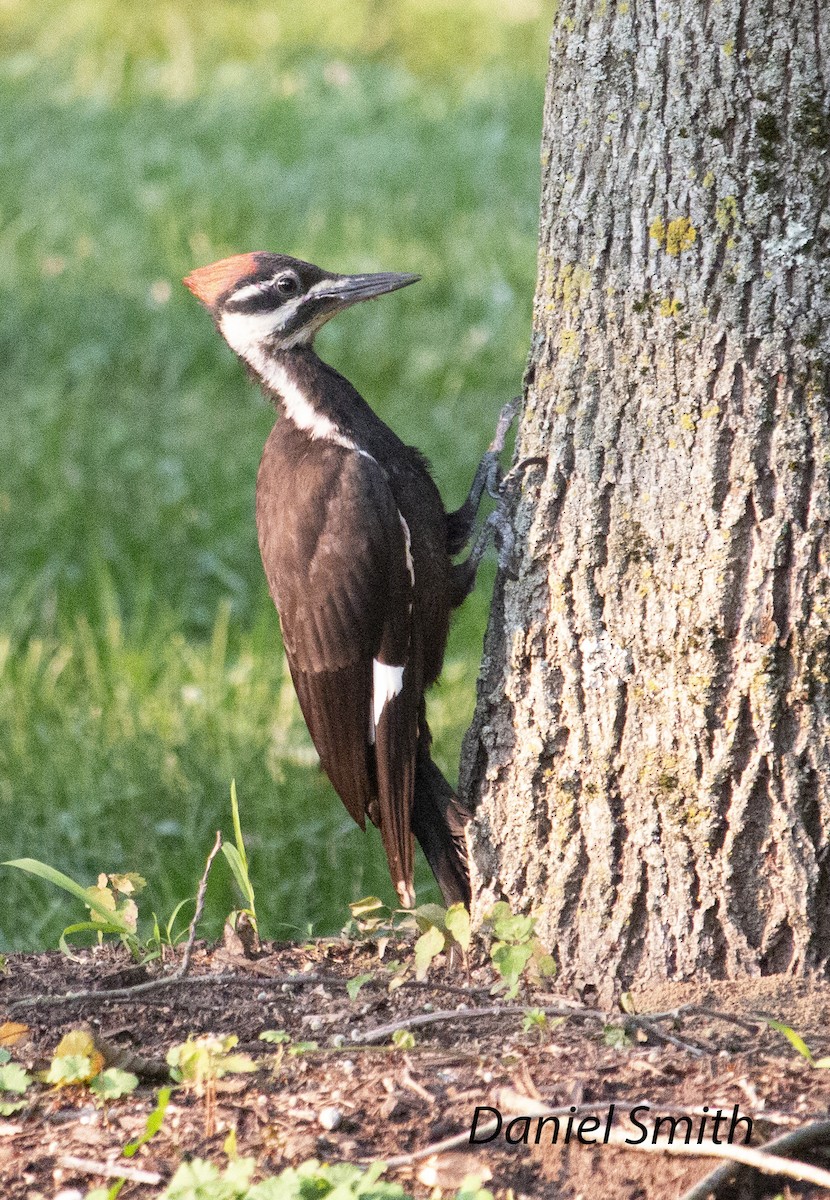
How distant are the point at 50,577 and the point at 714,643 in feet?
11.7

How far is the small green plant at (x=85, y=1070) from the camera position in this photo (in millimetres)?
2516

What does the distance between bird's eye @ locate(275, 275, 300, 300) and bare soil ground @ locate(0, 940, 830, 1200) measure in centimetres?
169

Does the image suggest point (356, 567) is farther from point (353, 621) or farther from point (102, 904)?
point (102, 904)

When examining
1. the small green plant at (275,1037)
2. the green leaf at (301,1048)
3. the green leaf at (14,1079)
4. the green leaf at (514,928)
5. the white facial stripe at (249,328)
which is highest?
the white facial stripe at (249,328)

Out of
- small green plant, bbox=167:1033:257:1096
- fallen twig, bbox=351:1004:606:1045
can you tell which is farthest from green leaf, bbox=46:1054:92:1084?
fallen twig, bbox=351:1004:606:1045

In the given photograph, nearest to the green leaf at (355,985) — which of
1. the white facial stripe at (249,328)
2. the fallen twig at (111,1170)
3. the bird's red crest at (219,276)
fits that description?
the fallen twig at (111,1170)

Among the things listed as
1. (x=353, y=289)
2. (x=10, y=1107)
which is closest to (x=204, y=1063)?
(x=10, y=1107)

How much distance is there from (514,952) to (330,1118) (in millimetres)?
554

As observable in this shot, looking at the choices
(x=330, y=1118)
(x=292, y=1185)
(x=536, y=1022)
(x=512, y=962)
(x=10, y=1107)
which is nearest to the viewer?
(x=292, y=1185)

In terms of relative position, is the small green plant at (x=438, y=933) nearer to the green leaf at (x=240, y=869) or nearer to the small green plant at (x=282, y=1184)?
the green leaf at (x=240, y=869)

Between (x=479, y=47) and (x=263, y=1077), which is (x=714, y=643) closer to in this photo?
(x=263, y=1077)

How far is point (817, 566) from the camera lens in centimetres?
274

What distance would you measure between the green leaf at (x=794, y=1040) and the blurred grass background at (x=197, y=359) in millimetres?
1617

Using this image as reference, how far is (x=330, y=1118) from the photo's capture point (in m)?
2.40
